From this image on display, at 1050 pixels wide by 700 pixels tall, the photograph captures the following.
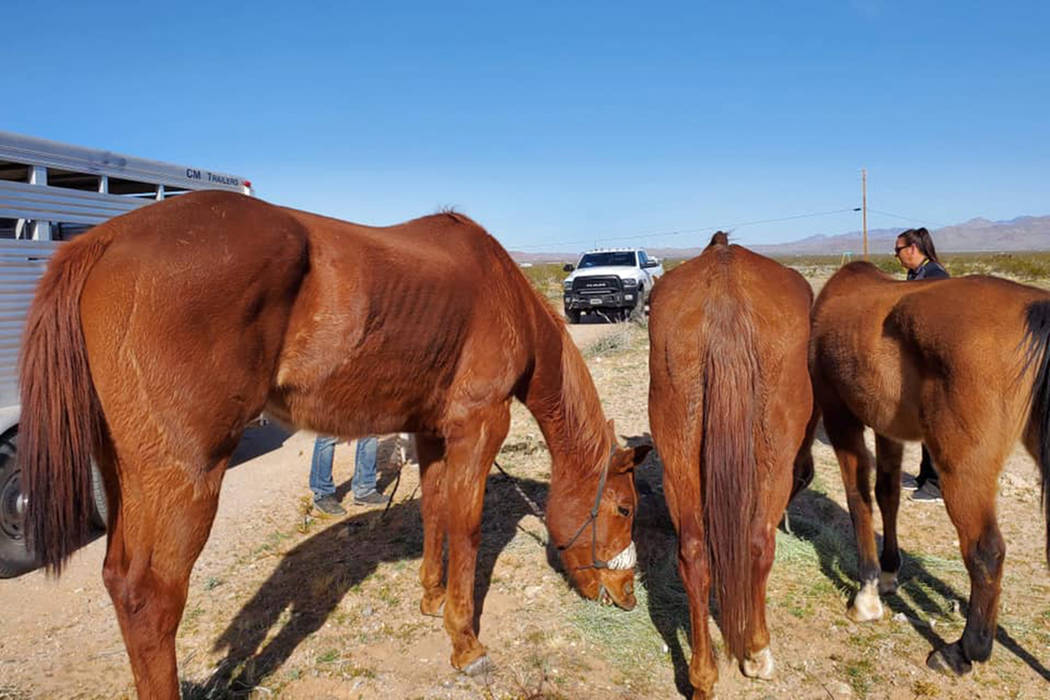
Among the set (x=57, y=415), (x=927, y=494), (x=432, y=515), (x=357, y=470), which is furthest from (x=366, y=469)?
(x=927, y=494)

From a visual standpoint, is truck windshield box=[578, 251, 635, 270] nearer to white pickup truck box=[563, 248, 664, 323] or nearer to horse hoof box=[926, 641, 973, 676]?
white pickup truck box=[563, 248, 664, 323]

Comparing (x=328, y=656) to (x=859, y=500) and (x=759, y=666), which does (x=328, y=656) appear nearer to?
(x=759, y=666)

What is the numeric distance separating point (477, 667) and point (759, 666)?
1.49 meters

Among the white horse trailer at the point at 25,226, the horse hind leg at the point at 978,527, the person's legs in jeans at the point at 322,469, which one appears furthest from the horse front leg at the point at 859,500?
the white horse trailer at the point at 25,226

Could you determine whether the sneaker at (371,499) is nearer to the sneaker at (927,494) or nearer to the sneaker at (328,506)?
the sneaker at (328,506)

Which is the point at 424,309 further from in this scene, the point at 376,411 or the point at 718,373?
the point at 718,373

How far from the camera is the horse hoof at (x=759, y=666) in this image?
3.12 metres

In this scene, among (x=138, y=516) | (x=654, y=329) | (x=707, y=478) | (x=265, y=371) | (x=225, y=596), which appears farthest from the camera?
(x=225, y=596)

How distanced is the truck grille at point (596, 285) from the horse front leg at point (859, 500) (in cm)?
1444

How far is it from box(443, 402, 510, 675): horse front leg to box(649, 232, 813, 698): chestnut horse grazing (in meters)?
0.93

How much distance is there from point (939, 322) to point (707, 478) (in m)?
1.46

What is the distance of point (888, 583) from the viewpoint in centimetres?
397

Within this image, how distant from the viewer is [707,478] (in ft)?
9.66

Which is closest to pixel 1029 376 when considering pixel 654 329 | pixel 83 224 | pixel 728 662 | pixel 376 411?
pixel 654 329
